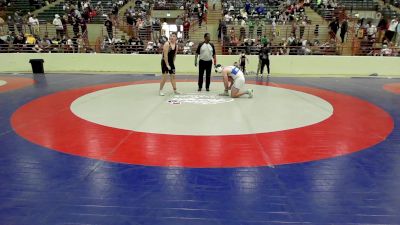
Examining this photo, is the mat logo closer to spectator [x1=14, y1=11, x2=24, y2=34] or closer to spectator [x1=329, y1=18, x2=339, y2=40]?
spectator [x1=329, y1=18, x2=339, y2=40]

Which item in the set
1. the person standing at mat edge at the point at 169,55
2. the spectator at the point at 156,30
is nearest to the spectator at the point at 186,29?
the spectator at the point at 156,30

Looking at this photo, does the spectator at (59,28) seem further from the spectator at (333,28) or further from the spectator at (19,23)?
the spectator at (333,28)

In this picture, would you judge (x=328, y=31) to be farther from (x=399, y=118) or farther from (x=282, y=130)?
(x=282, y=130)

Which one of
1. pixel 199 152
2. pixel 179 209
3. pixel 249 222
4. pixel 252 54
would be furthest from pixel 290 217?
pixel 252 54

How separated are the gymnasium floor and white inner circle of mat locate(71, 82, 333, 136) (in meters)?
0.03

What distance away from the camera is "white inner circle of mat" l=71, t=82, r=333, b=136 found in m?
6.45

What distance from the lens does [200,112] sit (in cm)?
754

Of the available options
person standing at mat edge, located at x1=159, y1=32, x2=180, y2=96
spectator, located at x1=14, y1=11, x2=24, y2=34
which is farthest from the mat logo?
spectator, located at x1=14, y1=11, x2=24, y2=34

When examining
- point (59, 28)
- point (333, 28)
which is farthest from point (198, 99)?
point (59, 28)

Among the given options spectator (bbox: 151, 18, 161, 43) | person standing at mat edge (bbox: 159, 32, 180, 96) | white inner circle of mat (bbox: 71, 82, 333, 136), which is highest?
spectator (bbox: 151, 18, 161, 43)

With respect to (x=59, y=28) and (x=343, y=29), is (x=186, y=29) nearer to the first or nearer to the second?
(x=59, y=28)

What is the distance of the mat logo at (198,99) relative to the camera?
8594 millimetres

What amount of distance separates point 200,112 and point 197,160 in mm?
2748

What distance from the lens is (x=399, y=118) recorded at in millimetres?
7336
